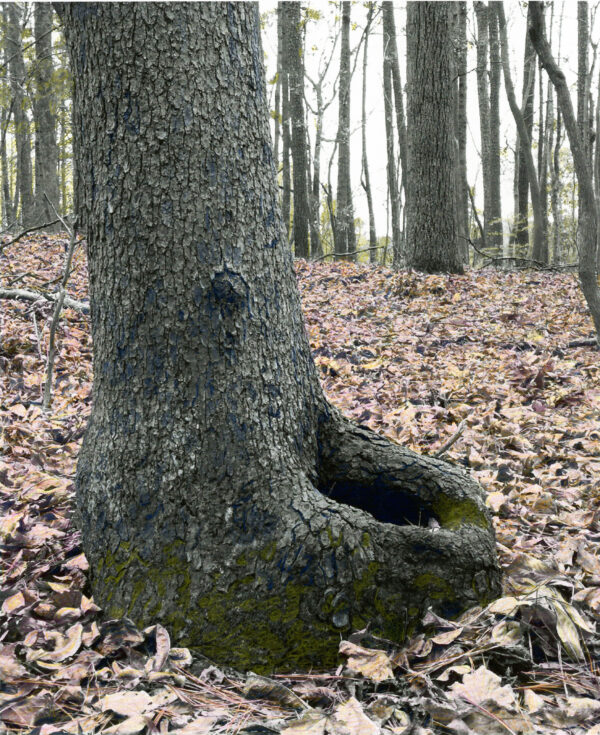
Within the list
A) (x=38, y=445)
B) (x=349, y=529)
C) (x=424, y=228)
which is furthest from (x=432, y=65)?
(x=349, y=529)

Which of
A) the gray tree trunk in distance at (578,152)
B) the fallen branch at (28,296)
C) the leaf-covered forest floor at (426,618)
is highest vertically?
the gray tree trunk in distance at (578,152)

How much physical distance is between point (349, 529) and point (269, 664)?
492 mm

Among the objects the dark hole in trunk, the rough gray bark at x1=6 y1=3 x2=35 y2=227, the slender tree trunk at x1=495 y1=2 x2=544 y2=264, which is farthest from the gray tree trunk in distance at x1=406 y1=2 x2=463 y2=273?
the rough gray bark at x1=6 y1=3 x2=35 y2=227

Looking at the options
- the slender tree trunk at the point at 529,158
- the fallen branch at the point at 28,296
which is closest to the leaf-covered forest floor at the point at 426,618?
the fallen branch at the point at 28,296

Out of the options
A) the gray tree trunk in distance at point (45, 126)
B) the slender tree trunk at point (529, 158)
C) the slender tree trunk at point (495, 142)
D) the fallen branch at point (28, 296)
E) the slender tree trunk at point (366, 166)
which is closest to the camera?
the fallen branch at point (28, 296)

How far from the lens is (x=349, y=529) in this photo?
2016 millimetres

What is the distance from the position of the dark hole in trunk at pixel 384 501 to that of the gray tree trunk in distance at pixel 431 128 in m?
6.04

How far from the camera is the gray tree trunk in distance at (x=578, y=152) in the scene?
3.80 m

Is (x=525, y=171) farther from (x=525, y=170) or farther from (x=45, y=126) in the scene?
(x=45, y=126)

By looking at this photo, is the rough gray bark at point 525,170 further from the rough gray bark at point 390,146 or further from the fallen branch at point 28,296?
the fallen branch at point 28,296

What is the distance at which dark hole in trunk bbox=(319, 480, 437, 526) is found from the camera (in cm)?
240

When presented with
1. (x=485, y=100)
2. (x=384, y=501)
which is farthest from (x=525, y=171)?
(x=384, y=501)

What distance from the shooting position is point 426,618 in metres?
1.97

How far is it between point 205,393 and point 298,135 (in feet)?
32.8
